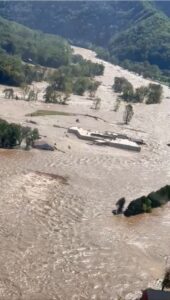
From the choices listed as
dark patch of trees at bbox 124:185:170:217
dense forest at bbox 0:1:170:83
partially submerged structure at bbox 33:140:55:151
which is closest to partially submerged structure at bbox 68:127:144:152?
partially submerged structure at bbox 33:140:55:151

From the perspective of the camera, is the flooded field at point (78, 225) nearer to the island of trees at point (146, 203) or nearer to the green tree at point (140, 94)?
the island of trees at point (146, 203)

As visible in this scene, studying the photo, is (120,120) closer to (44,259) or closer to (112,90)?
(112,90)

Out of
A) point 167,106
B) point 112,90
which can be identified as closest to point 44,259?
point 167,106

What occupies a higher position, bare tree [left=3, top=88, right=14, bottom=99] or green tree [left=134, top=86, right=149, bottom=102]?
green tree [left=134, top=86, right=149, bottom=102]

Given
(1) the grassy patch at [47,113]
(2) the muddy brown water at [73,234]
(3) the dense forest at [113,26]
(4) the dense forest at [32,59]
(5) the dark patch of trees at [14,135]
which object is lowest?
(2) the muddy brown water at [73,234]

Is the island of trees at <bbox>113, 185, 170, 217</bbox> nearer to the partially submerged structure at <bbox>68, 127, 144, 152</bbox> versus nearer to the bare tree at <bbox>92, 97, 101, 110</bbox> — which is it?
the partially submerged structure at <bbox>68, 127, 144, 152</bbox>

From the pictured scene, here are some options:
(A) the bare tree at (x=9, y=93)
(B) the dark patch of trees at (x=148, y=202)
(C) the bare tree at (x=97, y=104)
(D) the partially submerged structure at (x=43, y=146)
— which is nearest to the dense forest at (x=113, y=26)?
(C) the bare tree at (x=97, y=104)

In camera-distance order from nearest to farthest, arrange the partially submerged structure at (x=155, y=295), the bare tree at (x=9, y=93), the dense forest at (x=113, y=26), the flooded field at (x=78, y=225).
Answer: the partially submerged structure at (x=155, y=295), the flooded field at (x=78, y=225), the bare tree at (x=9, y=93), the dense forest at (x=113, y=26)
